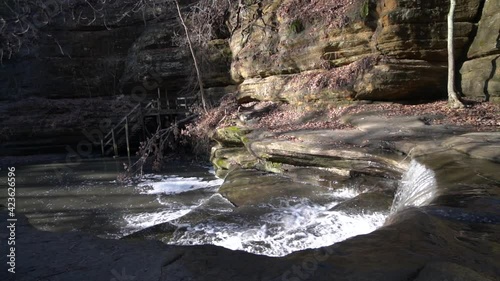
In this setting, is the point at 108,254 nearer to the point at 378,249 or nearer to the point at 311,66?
the point at 378,249

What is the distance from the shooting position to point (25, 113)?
23312 mm

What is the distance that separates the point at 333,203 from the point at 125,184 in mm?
8238

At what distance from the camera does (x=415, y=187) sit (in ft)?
17.1

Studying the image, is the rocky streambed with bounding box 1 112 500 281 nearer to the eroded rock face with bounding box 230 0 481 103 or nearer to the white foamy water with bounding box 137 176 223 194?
the eroded rock face with bounding box 230 0 481 103

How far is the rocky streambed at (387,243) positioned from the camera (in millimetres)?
2463

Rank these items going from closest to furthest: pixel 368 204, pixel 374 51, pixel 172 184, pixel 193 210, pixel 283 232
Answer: pixel 283 232
pixel 368 204
pixel 193 210
pixel 374 51
pixel 172 184

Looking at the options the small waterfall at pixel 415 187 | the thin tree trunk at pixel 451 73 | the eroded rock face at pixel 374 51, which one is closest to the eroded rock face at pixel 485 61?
the eroded rock face at pixel 374 51

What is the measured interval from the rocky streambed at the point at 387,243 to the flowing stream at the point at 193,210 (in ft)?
0.64

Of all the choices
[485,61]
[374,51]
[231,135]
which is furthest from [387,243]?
[231,135]

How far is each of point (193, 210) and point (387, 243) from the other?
521cm

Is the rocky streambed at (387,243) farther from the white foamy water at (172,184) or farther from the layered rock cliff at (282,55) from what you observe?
the white foamy water at (172,184)

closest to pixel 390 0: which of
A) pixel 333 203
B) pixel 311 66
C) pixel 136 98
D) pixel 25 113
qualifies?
pixel 311 66

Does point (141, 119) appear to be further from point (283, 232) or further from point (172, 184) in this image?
point (283, 232)

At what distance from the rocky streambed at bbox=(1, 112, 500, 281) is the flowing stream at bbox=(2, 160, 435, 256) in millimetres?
195
